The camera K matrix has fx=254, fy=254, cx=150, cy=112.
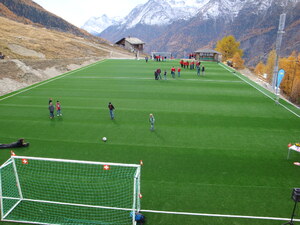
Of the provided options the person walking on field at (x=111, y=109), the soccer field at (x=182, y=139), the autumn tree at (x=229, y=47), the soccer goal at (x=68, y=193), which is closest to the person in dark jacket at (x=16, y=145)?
the soccer field at (x=182, y=139)

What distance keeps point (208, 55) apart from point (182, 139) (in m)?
41.9

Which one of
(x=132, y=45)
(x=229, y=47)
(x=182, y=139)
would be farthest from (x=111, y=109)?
(x=229, y=47)

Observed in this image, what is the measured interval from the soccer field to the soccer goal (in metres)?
0.93

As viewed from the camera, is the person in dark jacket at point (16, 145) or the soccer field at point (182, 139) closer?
the soccer field at point (182, 139)

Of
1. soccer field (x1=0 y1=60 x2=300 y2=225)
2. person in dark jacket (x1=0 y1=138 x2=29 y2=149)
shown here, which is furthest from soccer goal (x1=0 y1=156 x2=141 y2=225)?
person in dark jacket (x1=0 y1=138 x2=29 y2=149)

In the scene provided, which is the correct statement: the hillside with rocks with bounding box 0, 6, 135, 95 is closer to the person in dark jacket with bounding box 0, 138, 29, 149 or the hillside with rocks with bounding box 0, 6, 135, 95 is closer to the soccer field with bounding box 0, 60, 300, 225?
the soccer field with bounding box 0, 60, 300, 225

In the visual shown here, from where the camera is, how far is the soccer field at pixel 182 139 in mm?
10180

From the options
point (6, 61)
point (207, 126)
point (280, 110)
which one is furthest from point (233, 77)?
point (6, 61)

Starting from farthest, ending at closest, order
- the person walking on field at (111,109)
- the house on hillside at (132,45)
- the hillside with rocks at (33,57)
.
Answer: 1. the house on hillside at (132,45)
2. the hillside with rocks at (33,57)
3. the person walking on field at (111,109)

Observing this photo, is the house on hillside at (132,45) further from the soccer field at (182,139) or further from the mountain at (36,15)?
the soccer field at (182,139)

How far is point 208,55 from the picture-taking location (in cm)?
5388

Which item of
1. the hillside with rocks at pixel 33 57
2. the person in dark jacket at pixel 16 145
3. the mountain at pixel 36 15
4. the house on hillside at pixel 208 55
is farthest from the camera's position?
the mountain at pixel 36 15

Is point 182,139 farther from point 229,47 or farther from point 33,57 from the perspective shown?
point 229,47

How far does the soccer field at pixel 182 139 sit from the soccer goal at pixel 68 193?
0.93 m
